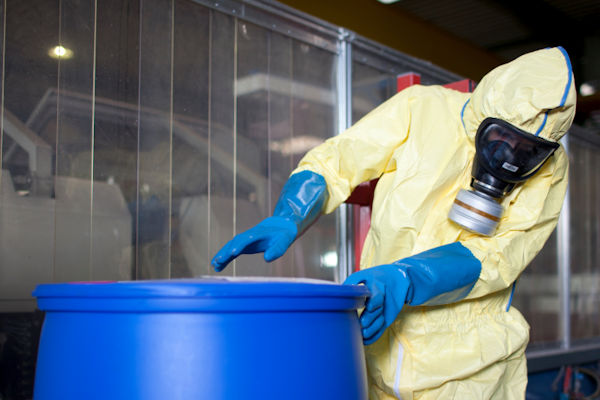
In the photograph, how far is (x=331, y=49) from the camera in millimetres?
2072

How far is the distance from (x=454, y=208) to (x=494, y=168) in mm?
118

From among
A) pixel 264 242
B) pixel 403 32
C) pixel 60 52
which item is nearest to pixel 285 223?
pixel 264 242

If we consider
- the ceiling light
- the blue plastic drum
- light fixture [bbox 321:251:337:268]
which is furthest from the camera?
the ceiling light

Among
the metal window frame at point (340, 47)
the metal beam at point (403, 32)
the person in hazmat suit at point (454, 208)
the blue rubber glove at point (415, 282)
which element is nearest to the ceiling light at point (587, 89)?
the metal beam at point (403, 32)

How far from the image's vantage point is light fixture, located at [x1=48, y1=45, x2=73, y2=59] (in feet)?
4.59

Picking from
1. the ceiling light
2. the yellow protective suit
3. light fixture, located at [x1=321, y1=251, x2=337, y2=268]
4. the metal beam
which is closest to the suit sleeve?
the yellow protective suit

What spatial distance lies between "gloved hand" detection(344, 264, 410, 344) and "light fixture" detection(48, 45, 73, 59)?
86 centimetres

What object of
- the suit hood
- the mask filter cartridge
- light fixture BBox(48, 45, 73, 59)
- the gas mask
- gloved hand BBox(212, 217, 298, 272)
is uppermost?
light fixture BBox(48, 45, 73, 59)

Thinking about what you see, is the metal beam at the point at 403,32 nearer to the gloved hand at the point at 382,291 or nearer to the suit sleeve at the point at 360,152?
the suit sleeve at the point at 360,152

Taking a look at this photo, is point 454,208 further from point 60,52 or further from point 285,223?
point 60,52

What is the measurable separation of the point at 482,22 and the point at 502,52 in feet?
Result: 2.08

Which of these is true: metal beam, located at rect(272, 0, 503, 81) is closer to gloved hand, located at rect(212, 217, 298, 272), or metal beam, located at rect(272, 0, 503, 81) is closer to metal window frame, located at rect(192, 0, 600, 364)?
metal window frame, located at rect(192, 0, 600, 364)

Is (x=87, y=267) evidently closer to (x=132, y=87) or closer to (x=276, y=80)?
(x=132, y=87)

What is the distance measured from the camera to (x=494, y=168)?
116 cm
